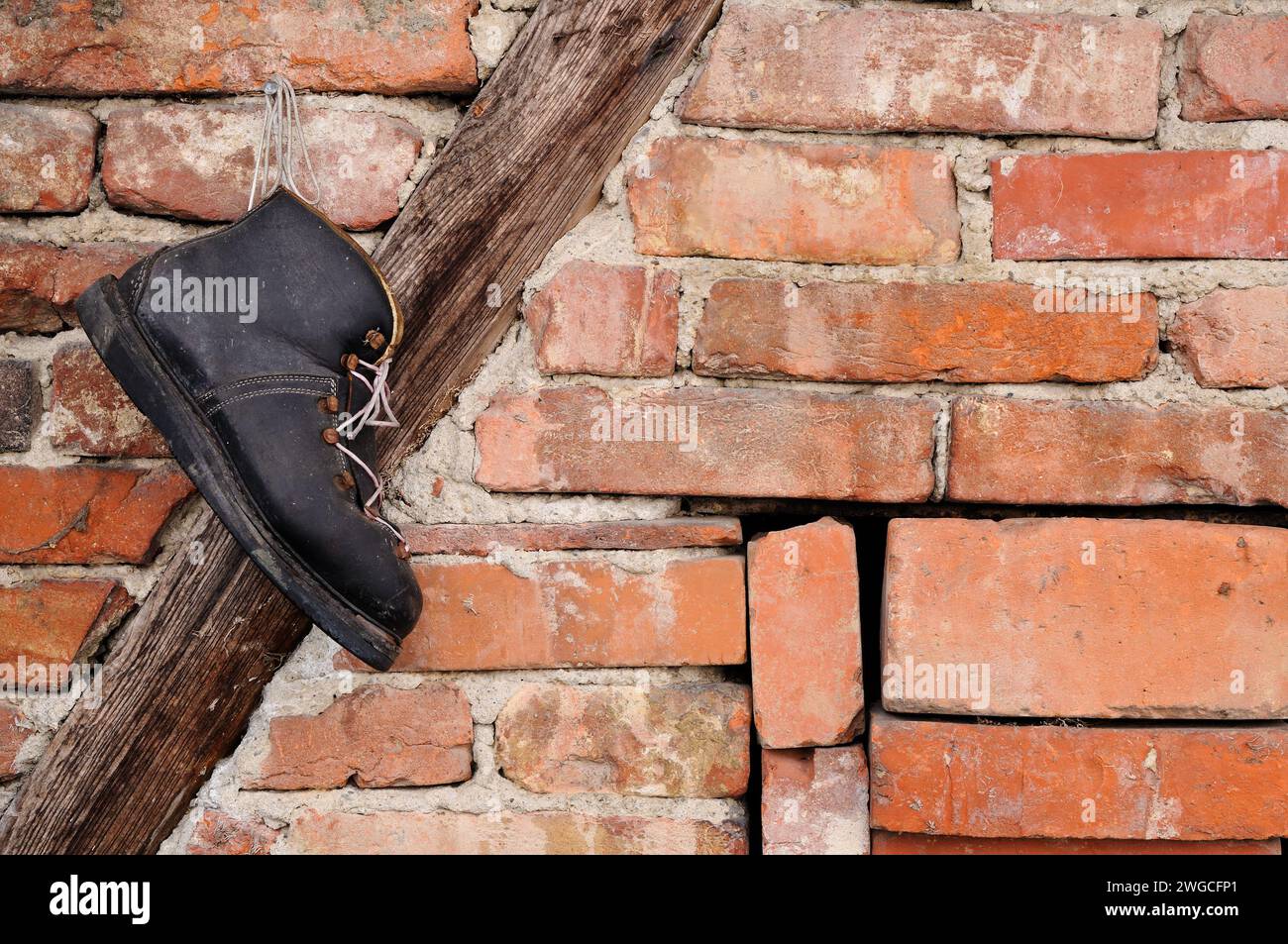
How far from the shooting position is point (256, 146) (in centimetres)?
106

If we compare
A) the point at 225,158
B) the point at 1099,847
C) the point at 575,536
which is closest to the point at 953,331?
the point at 575,536

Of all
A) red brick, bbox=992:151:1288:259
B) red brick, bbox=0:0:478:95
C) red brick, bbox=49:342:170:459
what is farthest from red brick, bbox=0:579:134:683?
red brick, bbox=992:151:1288:259

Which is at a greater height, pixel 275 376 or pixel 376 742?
pixel 275 376

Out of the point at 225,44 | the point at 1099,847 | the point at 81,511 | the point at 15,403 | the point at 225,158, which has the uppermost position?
the point at 225,44

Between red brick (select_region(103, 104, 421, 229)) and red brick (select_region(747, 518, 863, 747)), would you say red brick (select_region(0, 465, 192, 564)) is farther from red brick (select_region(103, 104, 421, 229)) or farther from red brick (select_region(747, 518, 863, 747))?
red brick (select_region(747, 518, 863, 747))

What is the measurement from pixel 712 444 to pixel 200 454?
0.49 metres

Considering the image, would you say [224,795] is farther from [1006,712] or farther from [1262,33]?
[1262,33]

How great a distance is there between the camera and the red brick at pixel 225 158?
1.06 metres

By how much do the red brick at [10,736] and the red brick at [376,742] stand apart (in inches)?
9.5

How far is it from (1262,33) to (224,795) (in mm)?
1331

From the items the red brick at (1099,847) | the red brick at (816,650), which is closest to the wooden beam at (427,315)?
the red brick at (816,650)

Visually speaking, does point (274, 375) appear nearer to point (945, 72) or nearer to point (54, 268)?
point (54, 268)

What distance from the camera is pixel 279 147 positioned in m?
1.04

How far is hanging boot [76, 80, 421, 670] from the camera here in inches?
36.3
